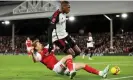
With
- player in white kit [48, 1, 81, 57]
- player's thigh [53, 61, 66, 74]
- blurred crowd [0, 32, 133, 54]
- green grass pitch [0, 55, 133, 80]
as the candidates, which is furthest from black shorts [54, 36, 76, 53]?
blurred crowd [0, 32, 133, 54]

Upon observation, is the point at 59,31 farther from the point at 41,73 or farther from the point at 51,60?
the point at 41,73

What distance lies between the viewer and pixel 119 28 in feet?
163

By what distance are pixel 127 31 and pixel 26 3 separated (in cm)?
1764

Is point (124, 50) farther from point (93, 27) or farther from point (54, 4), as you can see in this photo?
point (54, 4)

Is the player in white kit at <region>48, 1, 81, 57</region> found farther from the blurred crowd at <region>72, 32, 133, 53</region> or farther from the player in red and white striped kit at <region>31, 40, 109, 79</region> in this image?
the blurred crowd at <region>72, 32, 133, 53</region>

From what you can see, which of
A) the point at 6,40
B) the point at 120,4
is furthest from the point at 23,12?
the point at 120,4

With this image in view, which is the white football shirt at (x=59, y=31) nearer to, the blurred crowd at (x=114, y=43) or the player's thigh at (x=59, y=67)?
the player's thigh at (x=59, y=67)

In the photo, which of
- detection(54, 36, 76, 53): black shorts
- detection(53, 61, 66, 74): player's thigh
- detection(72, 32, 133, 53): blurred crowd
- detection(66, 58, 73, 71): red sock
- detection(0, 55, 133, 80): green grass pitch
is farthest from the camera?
detection(72, 32, 133, 53): blurred crowd

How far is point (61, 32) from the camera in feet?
36.5

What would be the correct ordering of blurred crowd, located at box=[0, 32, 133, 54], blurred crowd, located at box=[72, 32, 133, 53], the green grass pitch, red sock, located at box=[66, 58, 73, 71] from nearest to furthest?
red sock, located at box=[66, 58, 73, 71] → the green grass pitch → blurred crowd, located at box=[72, 32, 133, 53] → blurred crowd, located at box=[0, 32, 133, 54]

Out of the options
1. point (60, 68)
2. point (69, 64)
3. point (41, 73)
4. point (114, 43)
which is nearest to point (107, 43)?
point (114, 43)

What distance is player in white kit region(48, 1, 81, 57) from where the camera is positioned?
10695 millimetres

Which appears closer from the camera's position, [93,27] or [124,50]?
[124,50]

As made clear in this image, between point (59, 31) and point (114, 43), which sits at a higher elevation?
point (59, 31)
